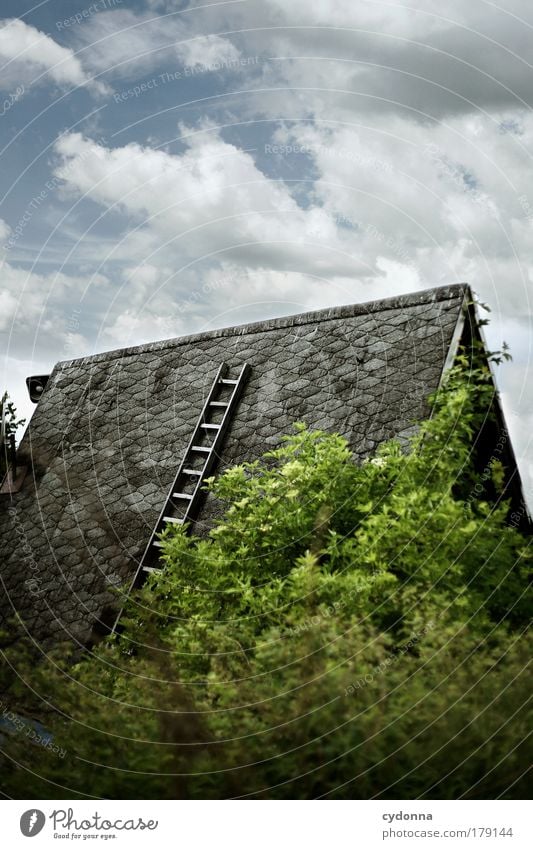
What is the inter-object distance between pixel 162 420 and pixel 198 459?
1193mm

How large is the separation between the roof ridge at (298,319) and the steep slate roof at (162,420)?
2cm

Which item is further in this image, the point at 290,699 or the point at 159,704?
the point at 159,704

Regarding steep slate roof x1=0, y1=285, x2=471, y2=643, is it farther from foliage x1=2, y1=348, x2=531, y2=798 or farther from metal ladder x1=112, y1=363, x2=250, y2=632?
foliage x1=2, y1=348, x2=531, y2=798

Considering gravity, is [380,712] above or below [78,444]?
below

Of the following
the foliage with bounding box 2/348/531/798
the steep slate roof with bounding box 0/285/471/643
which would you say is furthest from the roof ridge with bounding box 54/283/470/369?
the foliage with bounding box 2/348/531/798

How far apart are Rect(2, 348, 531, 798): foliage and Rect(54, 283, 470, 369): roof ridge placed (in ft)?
5.96

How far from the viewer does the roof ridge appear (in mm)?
7973

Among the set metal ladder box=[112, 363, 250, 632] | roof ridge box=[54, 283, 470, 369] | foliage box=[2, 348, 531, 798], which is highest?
roof ridge box=[54, 283, 470, 369]

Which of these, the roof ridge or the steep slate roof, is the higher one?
the roof ridge

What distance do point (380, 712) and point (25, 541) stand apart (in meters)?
7.10

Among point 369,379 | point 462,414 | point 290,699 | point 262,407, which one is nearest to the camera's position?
point 290,699
